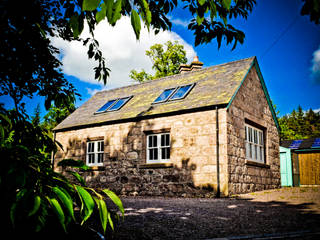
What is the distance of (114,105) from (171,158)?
18.9 feet

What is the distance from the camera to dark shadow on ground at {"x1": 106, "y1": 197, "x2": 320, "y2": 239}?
4.34m

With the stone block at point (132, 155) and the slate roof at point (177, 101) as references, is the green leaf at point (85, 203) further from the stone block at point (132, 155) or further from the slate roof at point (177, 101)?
the stone block at point (132, 155)

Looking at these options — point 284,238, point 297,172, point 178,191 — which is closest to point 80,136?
point 178,191

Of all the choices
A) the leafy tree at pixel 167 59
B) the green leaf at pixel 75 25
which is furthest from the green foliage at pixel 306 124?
the green leaf at pixel 75 25

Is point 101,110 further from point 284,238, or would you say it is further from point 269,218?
point 284,238

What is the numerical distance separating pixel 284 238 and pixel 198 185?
21.3 feet

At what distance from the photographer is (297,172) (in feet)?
56.1

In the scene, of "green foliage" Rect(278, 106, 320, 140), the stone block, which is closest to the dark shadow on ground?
the stone block

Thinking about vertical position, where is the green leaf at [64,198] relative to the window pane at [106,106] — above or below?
A: below

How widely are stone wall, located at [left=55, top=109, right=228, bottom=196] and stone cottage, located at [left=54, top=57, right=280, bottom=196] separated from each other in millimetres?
37

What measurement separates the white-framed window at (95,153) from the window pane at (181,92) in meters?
4.38

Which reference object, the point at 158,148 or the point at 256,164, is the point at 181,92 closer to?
the point at 158,148

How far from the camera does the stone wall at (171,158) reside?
10230 mm

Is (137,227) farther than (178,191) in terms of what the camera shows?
No
